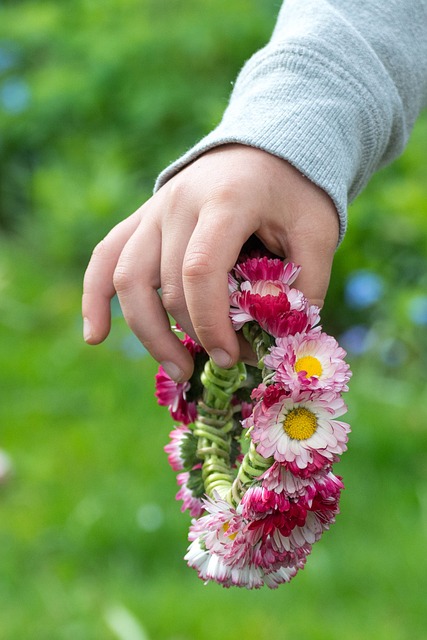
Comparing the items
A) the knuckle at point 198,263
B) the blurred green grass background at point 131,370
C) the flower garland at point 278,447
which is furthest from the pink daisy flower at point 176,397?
the blurred green grass background at point 131,370

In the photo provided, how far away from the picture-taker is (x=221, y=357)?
0.94m

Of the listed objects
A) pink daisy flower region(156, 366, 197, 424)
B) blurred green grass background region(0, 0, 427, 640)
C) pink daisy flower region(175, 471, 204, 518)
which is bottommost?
blurred green grass background region(0, 0, 427, 640)

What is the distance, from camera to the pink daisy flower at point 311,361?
888 millimetres

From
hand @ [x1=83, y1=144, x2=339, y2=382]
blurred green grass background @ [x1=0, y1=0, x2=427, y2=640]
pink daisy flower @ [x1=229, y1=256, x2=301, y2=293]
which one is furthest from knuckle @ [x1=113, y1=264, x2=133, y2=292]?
blurred green grass background @ [x1=0, y1=0, x2=427, y2=640]

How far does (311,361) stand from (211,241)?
0.14 m

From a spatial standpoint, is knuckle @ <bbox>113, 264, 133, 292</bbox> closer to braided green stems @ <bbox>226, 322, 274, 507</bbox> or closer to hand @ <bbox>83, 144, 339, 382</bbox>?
hand @ <bbox>83, 144, 339, 382</bbox>

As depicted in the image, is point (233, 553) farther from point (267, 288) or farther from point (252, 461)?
point (267, 288)

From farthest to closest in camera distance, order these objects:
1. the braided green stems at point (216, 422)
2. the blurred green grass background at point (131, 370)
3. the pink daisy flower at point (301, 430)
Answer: the blurred green grass background at point (131, 370) < the braided green stems at point (216, 422) < the pink daisy flower at point (301, 430)

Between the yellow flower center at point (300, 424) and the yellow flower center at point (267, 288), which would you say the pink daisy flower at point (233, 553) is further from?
the yellow flower center at point (267, 288)

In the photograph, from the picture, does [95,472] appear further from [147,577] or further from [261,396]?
[261,396]

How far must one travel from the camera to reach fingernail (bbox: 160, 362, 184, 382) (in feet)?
3.29

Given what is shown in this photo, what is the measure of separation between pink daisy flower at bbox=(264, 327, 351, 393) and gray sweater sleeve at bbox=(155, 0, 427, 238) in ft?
0.50

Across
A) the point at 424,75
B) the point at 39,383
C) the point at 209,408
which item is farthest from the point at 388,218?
the point at 209,408

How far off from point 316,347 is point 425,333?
2158mm
